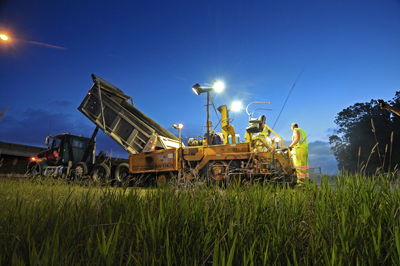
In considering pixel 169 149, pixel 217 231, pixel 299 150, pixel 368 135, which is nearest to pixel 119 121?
pixel 169 149

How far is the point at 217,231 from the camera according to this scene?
1.65 meters

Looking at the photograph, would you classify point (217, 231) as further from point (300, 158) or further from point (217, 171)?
point (300, 158)

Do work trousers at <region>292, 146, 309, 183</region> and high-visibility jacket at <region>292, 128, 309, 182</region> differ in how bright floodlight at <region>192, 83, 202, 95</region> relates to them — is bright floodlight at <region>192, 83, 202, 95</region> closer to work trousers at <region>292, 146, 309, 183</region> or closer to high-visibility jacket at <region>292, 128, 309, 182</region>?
high-visibility jacket at <region>292, 128, 309, 182</region>

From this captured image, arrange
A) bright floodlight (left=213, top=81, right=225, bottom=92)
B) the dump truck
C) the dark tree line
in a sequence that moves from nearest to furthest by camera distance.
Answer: the dump truck < bright floodlight (left=213, top=81, right=225, bottom=92) < the dark tree line

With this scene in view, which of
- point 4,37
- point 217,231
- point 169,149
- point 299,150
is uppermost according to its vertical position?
point 4,37

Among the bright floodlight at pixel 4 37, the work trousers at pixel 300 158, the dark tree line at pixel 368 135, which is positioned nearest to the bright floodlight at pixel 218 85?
the work trousers at pixel 300 158

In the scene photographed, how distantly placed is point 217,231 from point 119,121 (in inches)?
387

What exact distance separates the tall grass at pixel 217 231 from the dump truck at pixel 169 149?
172 inches

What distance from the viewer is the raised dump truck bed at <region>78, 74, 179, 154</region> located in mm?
10000

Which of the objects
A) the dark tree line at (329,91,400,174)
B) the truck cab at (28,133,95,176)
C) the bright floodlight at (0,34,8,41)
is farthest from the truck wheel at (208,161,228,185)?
the dark tree line at (329,91,400,174)

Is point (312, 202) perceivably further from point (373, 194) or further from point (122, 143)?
point (122, 143)

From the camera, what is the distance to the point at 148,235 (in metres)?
1.53

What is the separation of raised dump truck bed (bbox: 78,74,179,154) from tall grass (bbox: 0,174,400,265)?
751 cm

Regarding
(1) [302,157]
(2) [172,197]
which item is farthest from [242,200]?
(1) [302,157]
